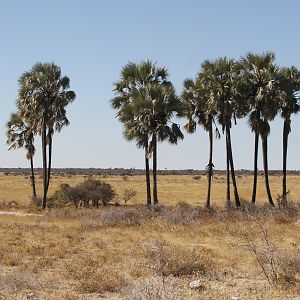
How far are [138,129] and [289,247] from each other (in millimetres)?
16250

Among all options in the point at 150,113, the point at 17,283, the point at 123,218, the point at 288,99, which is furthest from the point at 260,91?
the point at 17,283

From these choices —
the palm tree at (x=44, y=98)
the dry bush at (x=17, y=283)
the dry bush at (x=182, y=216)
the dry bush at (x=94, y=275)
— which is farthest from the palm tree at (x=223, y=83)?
the dry bush at (x=17, y=283)

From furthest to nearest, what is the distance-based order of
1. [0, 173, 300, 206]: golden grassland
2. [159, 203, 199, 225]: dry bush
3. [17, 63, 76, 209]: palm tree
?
[0, 173, 300, 206]: golden grassland < [17, 63, 76, 209]: palm tree < [159, 203, 199, 225]: dry bush

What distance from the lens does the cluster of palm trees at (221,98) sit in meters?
31.3

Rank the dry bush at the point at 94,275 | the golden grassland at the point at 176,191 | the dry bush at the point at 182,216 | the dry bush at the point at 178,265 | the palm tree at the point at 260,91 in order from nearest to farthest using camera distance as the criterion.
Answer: the dry bush at the point at 94,275 → the dry bush at the point at 178,265 → the dry bush at the point at 182,216 → the palm tree at the point at 260,91 → the golden grassland at the point at 176,191

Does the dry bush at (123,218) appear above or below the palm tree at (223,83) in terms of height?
below

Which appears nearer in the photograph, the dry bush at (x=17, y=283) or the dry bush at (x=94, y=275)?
the dry bush at (x=17, y=283)

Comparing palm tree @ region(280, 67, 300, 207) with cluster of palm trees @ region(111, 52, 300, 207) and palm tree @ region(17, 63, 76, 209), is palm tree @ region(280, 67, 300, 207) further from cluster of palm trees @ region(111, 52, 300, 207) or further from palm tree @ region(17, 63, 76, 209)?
palm tree @ region(17, 63, 76, 209)

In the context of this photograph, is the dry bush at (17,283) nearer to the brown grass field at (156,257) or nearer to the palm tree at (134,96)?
the brown grass field at (156,257)

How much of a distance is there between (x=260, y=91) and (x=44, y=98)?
15842 mm

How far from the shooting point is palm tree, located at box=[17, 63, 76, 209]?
37.4m

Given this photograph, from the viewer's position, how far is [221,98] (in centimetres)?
3247

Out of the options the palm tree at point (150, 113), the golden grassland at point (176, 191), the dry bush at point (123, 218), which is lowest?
the golden grassland at point (176, 191)

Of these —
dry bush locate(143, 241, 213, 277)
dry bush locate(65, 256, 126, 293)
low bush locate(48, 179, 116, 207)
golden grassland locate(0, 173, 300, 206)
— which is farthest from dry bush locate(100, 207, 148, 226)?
golden grassland locate(0, 173, 300, 206)
